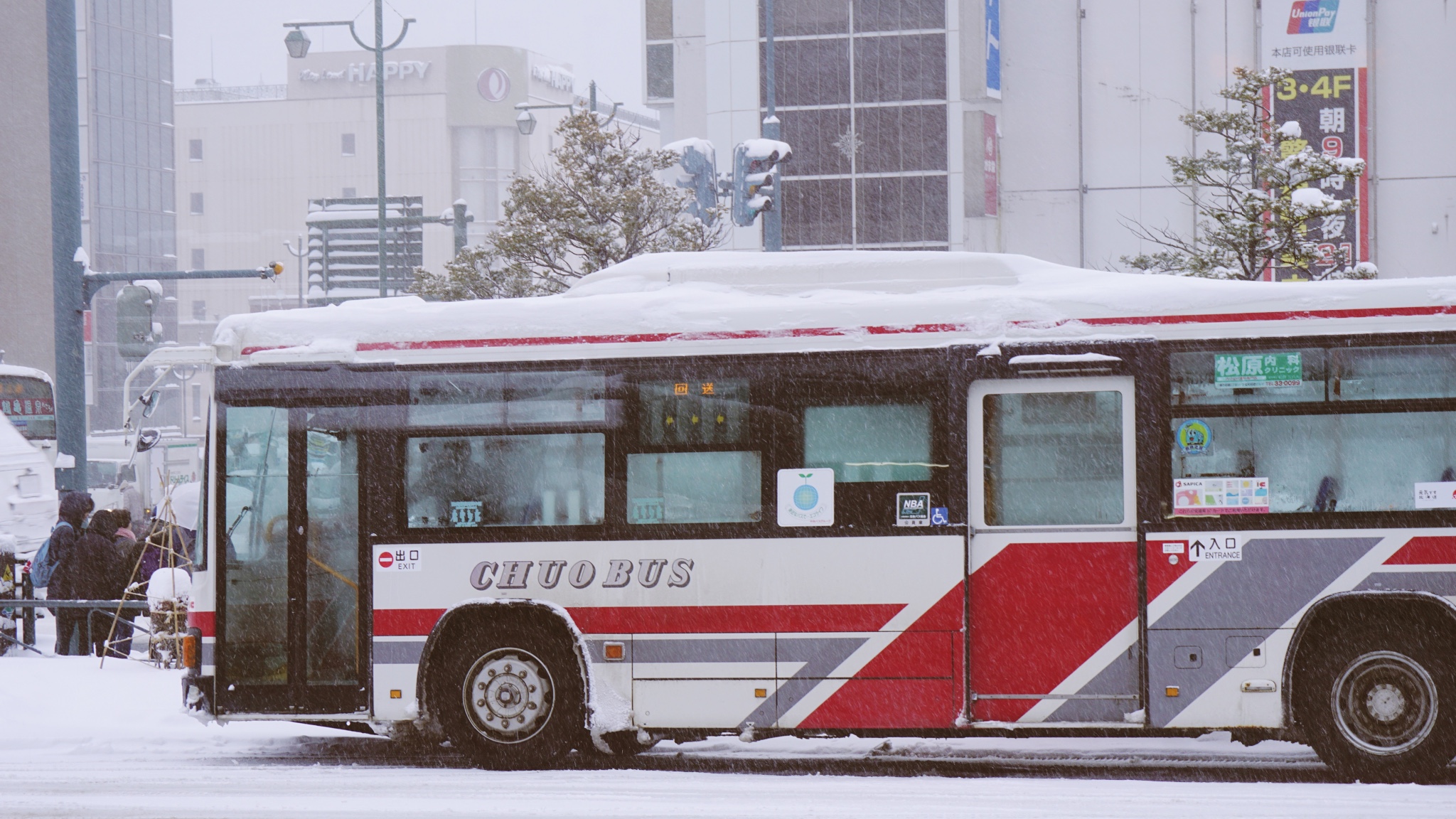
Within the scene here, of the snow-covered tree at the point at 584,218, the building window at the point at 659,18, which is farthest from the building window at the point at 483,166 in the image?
the snow-covered tree at the point at 584,218

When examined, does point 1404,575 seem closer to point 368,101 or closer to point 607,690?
point 607,690

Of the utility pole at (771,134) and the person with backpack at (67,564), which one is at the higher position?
the utility pole at (771,134)

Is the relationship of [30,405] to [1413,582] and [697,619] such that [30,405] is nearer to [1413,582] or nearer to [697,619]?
[697,619]

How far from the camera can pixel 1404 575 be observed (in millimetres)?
9000

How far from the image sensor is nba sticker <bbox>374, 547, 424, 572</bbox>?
32.7 feet

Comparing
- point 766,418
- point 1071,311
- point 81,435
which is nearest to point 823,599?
point 766,418

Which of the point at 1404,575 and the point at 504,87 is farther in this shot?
the point at 504,87

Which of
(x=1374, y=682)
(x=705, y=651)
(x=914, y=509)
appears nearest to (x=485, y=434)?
(x=705, y=651)

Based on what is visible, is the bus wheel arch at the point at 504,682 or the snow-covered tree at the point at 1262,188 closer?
the bus wheel arch at the point at 504,682

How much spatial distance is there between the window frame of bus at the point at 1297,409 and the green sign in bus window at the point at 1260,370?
37mm

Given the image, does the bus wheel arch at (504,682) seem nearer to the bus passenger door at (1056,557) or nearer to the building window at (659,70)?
the bus passenger door at (1056,557)

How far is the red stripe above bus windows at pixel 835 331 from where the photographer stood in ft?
30.1

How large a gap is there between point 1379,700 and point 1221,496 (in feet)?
4.64

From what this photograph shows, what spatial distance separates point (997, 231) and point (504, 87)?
3668 inches
